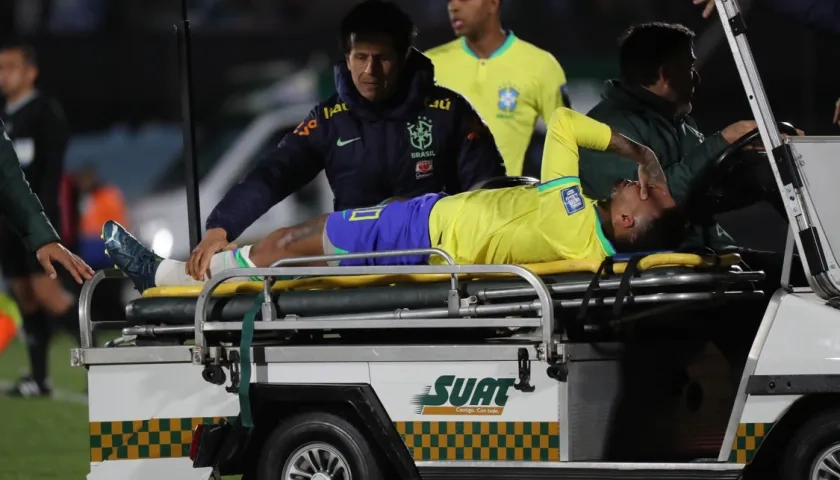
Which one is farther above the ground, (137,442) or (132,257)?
(132,257)

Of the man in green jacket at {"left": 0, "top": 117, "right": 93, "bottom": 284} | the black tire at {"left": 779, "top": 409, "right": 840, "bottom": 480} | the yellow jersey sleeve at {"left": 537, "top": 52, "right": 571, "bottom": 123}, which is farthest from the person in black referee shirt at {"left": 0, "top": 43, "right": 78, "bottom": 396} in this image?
the black tire at {"left": 779, "top": 409, "right": 840, "bottom": 480}

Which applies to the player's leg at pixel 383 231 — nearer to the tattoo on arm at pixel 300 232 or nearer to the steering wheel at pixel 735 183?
the tattoo on arm at pixel 300 232

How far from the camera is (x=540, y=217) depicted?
579 cm

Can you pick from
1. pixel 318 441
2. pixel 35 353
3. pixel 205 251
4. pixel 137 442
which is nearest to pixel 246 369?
pixel 318 441

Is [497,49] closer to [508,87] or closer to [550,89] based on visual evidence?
[508,87]

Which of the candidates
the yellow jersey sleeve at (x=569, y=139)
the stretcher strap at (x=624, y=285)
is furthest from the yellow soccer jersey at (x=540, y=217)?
the stretcher strap at (x=624, y=285)

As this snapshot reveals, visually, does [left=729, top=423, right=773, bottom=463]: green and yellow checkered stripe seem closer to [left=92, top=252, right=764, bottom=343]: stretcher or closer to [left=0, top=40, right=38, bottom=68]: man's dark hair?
[left=92, top=252, right=764, bottom=343]: stretcher

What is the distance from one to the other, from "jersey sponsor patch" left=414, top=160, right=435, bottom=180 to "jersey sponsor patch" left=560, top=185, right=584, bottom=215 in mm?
1382

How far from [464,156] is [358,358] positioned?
73.6 inches

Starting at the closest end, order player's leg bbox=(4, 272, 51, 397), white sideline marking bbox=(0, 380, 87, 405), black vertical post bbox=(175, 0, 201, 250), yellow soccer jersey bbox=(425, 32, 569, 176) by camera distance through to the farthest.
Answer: black vertical post bbox=(175, 0, 201, 250) < yellow soccer jersey bbox=(425, 32, 569, 176) < white sideline marking bbox=(0, 380, 87, 405) < player's leg bbox=(4, 272, 51, 397)

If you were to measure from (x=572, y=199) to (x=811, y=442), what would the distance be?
1.30 meters

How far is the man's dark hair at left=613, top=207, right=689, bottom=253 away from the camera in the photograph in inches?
230

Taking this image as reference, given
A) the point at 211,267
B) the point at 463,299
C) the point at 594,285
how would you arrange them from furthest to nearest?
the point at 211,267 < the point at 463,299 < the point at 594,285

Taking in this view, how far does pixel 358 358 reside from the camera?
5465 millimetres
